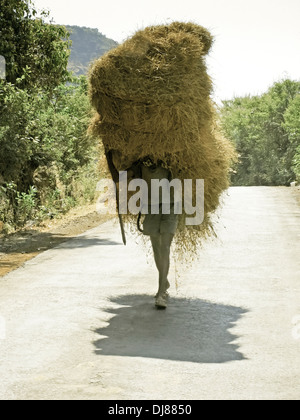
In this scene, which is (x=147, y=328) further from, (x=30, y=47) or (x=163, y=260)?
(x=30, y=47)

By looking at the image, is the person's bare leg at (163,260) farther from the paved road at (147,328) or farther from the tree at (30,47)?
the tree at (30,47)

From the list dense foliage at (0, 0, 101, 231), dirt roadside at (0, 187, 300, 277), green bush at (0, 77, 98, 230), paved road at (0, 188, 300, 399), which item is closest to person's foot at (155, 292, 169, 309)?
paved road at (0, 188, 300, 399)

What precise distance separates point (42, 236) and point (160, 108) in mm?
8353

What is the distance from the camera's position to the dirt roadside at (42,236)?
Answer: 11.2 metres

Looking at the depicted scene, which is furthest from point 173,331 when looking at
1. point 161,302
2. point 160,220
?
point 160,220

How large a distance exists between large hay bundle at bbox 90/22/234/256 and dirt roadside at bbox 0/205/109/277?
3.51 meters

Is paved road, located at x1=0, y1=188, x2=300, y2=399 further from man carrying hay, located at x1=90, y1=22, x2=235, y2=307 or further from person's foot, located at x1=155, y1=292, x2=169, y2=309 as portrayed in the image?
man carrying hay, located at x1=90, y1=22, x2=235, y2=307

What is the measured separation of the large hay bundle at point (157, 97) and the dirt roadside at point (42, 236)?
11.5 feet

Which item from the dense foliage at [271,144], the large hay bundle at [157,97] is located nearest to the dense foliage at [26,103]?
the large hay bundle at [157,97]

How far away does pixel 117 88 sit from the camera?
6.52m

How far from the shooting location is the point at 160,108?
6.50 meters

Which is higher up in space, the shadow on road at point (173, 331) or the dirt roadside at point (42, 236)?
the dirt roadside at point (42, 236)
